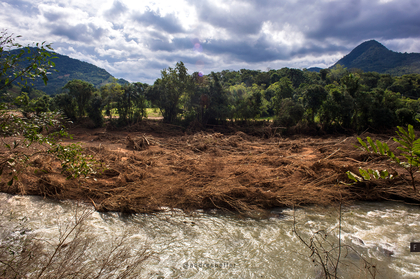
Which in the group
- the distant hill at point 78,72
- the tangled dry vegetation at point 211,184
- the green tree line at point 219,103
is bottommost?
the tangled dry vegetation at point 211,184

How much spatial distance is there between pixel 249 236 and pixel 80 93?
56.2 ft

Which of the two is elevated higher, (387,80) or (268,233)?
(387,80)

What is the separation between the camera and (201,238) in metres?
4.89

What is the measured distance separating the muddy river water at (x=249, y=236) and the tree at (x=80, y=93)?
12267mm

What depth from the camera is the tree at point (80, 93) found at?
16.6 metres

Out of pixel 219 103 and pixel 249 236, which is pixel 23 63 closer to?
pixel 249 236

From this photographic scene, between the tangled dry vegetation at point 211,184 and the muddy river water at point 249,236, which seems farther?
the tangled dry vegetation at point 211,184

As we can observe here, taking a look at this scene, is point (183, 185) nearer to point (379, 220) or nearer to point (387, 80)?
point (379, 220)

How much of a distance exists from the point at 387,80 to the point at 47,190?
1880 inches

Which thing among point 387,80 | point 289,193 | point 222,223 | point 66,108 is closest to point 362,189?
point 289,193

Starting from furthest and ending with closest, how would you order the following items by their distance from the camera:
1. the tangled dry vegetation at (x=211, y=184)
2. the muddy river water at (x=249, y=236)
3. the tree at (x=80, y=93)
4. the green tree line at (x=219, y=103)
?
the tree at (x=80, y=93), the green tree line at (x=219, y=103), the tangled dry vegetation at (x=211, y=184), the muddy river water at (x=249, y=236)

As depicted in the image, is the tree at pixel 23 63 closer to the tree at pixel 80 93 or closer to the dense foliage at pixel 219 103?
the dense foliage at pixel 219 103

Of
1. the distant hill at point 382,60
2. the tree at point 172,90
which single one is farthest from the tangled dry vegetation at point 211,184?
the distant hill at point 382,60

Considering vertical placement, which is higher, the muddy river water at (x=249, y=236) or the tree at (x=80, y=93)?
the tree at (x=80, y=93)
